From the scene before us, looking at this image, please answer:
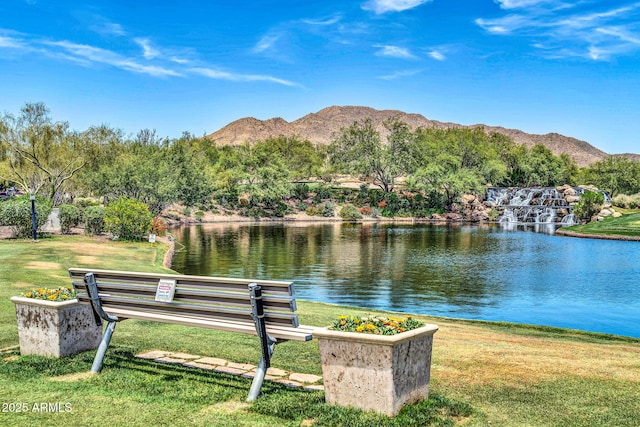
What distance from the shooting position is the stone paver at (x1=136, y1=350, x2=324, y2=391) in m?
7.30

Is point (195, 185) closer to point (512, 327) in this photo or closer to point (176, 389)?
point (512, 327)

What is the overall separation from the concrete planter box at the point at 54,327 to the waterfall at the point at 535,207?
72.0 meters

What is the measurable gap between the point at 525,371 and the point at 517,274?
21.0 metres

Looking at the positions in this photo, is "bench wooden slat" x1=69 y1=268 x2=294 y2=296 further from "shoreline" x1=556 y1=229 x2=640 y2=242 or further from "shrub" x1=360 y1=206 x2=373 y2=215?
"shrub" x1=360 y1=206 x2=373 y2=215

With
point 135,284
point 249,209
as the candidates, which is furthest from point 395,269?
point 249,209

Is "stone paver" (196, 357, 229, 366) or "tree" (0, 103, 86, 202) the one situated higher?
"tree" (0, 103, 86, 202)

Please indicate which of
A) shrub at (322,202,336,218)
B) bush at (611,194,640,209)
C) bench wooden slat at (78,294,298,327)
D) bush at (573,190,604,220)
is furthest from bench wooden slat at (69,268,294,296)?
bush at (611,194,640,209)

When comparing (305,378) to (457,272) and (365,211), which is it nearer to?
(457,272)

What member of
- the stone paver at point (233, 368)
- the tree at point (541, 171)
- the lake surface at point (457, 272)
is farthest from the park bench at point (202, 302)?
the tree at point (541, 171)

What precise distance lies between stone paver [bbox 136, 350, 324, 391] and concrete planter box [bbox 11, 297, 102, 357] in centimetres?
91

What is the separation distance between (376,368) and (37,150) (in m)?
52.3

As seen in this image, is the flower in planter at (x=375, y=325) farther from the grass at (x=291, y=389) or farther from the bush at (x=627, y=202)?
the bush at (x=627, y=202)

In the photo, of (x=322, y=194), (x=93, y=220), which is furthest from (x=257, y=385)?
(x=322, y=194)

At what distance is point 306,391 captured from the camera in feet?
22.3
